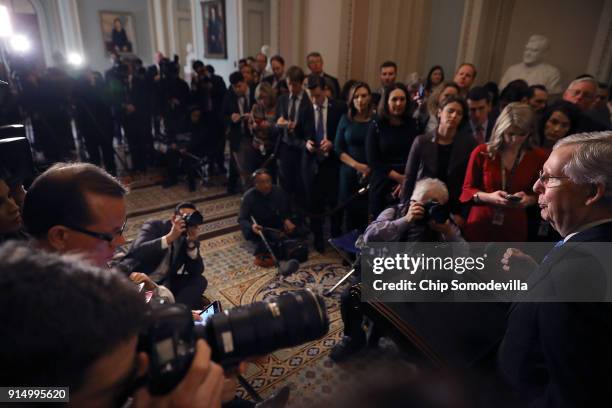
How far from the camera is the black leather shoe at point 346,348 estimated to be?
2.46 meters

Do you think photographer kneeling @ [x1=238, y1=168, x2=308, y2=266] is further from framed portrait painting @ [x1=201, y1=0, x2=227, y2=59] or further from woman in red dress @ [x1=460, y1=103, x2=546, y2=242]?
framed portrait painting @ [x1=201, y1=0, x2=227, y2=59]

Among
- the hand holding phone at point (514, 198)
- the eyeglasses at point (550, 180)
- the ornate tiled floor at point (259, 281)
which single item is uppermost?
the eyeglasses at point (550, 180)

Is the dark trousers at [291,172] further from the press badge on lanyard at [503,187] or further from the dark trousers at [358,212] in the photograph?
the press badge on lanyard at [503,187]

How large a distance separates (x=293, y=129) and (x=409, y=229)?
2093 mm

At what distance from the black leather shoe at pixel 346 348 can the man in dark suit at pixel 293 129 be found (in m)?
2.13

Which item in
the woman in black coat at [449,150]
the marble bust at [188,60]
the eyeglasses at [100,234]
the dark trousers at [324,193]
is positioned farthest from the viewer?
the marble bust at [188,60]

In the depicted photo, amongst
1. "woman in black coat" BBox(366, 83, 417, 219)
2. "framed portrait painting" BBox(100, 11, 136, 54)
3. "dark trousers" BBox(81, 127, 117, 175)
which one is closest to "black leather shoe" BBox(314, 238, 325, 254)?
"woman in black coat" BBox(366, 83, 417, 219)

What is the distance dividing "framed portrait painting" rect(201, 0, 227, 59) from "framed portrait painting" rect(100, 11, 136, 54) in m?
4.41

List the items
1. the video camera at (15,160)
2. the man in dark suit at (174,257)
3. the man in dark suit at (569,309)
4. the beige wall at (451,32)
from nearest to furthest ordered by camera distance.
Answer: the man in dark suit at (569,309), the video camera at (15,160), the man in dark suit at (174,257), the beige wall at (451,32)

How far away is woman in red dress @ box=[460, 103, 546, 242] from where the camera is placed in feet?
7.45

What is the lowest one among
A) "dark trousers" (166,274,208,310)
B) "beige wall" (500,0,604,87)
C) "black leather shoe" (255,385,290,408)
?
"black leather shoe" (255,385,290,408)

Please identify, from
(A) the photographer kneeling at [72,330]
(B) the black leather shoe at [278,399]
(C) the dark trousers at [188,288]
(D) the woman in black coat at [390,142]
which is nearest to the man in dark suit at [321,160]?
(D) the woman in black coat at [390,142]

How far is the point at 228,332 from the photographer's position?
87 centimetres

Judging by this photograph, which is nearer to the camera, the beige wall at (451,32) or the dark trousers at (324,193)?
the dark trousers at (324,193)
